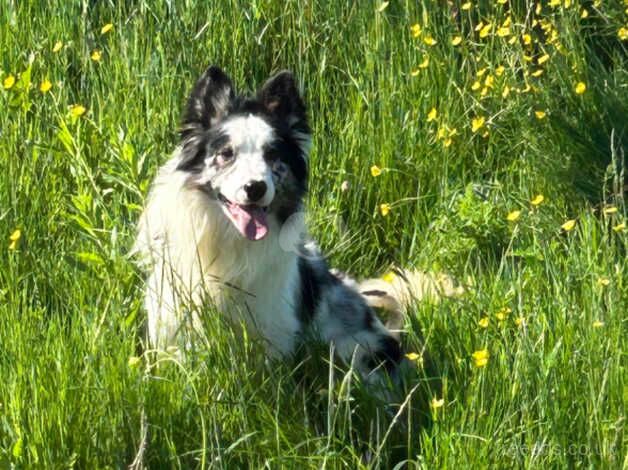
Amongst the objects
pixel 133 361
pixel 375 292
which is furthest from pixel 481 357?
pixel 375 292

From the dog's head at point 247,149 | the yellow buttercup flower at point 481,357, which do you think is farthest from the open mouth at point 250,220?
the yellow buttercup flower at point 481,357

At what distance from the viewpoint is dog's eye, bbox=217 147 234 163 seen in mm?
4121

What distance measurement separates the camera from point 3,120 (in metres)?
4.65

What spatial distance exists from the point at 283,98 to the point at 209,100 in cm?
25

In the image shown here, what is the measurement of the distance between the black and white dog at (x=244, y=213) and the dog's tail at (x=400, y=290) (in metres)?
0.19

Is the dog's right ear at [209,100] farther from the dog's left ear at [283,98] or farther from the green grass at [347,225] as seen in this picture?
the green grass at [347,225]

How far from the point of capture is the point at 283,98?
4328 millimetres

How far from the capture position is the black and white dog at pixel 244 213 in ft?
13.4

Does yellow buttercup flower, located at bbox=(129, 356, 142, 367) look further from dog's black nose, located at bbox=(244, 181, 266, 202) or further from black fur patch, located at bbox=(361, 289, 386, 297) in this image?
black fur patch, located at bbox=(361, 289, 386, 297)

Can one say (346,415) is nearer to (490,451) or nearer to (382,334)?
(490,451)

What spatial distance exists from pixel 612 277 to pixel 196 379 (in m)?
1.19

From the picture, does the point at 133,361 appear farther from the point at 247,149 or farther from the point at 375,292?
the point at 375,292

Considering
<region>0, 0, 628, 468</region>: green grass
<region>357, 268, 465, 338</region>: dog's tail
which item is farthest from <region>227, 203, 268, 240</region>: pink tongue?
<region>357, 268, 465, 338</region>: dog's tail

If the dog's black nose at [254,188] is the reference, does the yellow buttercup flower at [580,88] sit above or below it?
above
